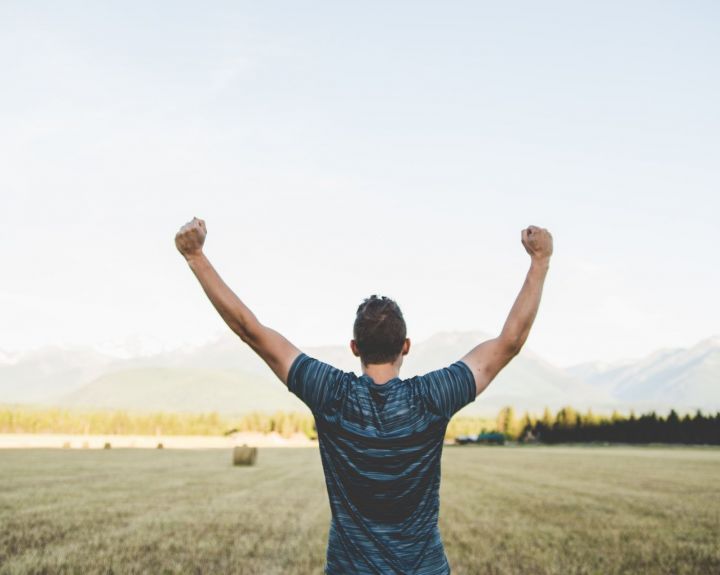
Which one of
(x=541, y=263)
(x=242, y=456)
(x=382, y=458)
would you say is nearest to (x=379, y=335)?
(x=382, y=458)

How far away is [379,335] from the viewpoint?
3.22m

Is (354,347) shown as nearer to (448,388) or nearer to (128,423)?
(448,388)

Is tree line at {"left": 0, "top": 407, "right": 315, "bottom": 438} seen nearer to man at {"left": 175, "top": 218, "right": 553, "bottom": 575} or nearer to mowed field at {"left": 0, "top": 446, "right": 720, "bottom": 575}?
mowed field at {"left": 0, "top": 446, "right": 720, "bottom": 575}

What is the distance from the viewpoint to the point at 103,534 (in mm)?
11953

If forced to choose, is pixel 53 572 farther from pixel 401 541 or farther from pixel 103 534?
pixel 401 541

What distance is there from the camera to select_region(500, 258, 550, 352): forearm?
3.28 metres

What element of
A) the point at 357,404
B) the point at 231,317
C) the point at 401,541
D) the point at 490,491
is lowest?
the point at 490,491

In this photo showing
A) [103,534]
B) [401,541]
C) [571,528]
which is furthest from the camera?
[571,528]

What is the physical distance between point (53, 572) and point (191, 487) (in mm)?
14863

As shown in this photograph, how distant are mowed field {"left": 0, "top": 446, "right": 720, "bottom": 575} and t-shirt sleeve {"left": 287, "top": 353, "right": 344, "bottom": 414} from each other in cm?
698

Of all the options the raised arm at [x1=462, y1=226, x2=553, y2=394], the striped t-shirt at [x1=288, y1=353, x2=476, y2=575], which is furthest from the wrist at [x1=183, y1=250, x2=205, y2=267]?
the raised arm at [x1=462, y1=226, x2=553, y2=394]

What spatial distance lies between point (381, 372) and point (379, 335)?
172mm

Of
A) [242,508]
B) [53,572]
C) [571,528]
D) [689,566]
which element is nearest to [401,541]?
[53,572]

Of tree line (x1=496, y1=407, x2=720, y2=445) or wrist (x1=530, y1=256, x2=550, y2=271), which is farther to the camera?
tree line (x1=496, y1=407, x2=720, y2=445)
